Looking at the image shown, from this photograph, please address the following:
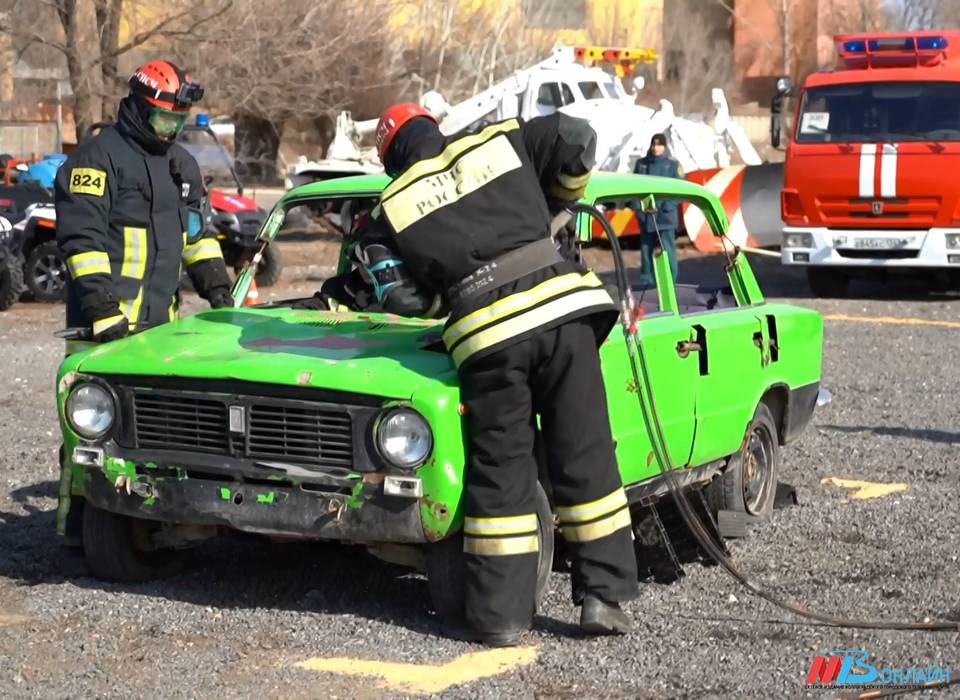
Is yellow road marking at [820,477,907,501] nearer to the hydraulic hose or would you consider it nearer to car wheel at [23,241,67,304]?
the hydraulic hose

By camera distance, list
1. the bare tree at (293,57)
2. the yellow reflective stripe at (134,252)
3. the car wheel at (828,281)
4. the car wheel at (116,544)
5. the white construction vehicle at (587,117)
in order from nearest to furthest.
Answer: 1. the car wheel at (116,544)
2. the yellow reflective stripe at (134,252)
3. the car wheel at (828,281)
4. the white construction vehicle at (587,117)
5. the bare tree at (293,57)

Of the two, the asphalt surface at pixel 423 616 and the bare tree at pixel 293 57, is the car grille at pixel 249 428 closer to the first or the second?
the asphalt surface at pixel 423 616

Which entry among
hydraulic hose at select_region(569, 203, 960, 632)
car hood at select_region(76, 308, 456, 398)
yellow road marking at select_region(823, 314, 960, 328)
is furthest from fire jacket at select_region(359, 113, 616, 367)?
yellow road marking at select_region(823, 314, 960, 328)

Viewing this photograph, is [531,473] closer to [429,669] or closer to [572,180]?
[429,669]

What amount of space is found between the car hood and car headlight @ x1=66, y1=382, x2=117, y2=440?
0.24 feet

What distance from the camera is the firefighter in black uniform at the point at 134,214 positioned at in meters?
6.34

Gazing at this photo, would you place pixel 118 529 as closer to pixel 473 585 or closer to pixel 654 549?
pixel 473 585

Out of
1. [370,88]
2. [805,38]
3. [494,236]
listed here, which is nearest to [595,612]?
[494,236]

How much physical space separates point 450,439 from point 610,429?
559 mm

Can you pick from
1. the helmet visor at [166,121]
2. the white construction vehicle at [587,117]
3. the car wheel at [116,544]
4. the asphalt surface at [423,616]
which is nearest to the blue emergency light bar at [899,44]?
the white construction vehicle at [587,117]

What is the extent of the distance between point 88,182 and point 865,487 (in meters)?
4.08

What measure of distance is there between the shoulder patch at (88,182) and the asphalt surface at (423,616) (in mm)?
1435

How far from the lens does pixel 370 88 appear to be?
3244 cm

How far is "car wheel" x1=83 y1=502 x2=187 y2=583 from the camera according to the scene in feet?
19.4
